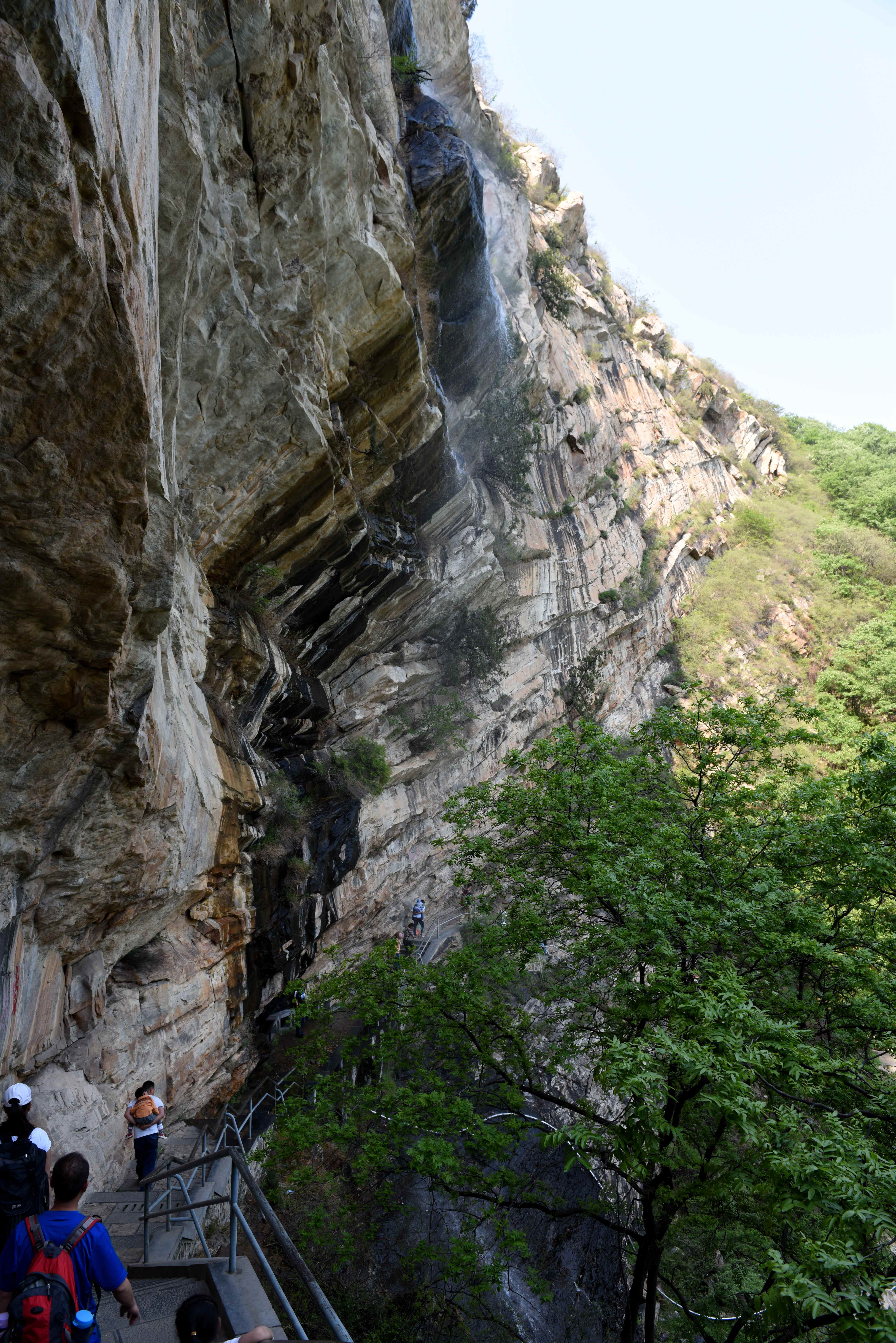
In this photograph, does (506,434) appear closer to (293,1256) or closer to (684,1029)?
(684,1029)

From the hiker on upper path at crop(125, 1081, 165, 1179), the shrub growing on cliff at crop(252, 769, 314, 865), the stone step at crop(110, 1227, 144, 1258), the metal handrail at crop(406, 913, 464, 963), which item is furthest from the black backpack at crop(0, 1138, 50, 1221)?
the metal handrail at crop(406, 913, 464, 963)

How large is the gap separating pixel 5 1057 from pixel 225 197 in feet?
25.1

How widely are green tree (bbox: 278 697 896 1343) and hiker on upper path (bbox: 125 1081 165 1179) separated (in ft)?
4.67

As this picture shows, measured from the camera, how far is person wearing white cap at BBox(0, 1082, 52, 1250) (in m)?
3.30

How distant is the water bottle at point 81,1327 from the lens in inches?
97.4

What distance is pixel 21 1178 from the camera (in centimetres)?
333

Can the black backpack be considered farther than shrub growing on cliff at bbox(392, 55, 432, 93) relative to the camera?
No

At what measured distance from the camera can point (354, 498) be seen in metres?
11.1

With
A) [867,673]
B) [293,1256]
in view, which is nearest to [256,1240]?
[293,1256]

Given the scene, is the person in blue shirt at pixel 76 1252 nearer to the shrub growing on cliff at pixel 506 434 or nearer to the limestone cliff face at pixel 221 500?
the limestone cliff face at pixel 221 500

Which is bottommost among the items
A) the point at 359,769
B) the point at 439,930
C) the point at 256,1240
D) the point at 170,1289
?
the point at 439,930

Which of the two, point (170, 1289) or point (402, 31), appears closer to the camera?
point (170, 1289)

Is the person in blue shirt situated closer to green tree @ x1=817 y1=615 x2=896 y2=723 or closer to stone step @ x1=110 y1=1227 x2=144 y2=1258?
stone step @ x1=110 y1=1227 x2=144 y2=1258

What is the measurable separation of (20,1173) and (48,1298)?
3.71 feet
